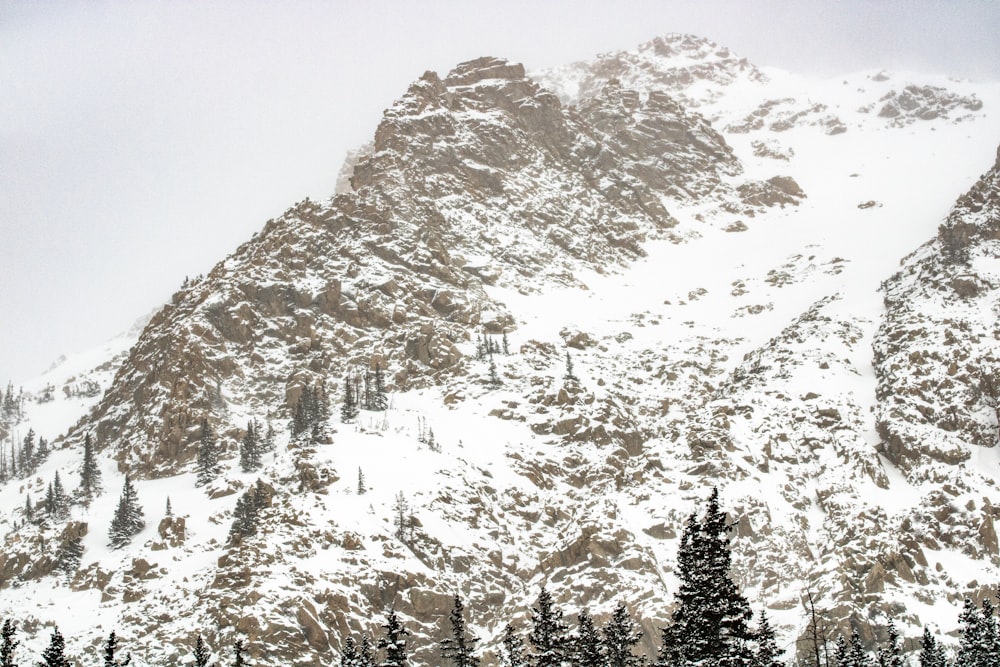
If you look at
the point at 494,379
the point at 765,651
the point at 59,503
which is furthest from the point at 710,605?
the point at 494,379

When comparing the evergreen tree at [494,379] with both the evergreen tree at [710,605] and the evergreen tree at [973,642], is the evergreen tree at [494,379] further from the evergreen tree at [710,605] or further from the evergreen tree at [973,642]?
the evergreen tree at [710,605]

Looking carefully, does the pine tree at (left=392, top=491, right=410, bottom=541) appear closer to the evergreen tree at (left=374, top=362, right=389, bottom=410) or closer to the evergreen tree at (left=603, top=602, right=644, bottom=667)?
the evergreen tree at (left=374, top=362, right=389, bottom=410)

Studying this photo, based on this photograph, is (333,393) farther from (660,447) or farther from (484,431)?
(660,447)

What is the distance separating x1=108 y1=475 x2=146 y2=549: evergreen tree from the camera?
3964 inches

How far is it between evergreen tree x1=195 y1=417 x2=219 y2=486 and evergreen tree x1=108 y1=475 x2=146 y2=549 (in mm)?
9959

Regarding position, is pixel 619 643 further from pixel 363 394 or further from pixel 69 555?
pixel 363 394

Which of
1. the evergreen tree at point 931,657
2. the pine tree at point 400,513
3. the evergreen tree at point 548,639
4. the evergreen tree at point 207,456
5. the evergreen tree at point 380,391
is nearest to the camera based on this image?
the evergreen tree at point 548,639

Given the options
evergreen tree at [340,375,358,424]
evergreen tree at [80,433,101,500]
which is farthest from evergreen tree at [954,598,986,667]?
evergreen tree at [80,433,101,500]

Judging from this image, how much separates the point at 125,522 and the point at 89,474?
1906 cm

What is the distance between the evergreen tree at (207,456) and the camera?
11538 cm

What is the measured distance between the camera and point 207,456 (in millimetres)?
117750

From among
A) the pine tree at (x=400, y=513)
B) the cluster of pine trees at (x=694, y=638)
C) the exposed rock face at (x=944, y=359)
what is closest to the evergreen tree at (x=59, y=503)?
the pine tree at (x=400, y=513)

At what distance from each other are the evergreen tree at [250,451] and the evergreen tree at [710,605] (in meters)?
84.6

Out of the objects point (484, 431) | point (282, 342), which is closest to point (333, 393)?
point (282, 342)
